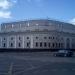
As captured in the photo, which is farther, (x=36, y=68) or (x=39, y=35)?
(x=39, y=35)

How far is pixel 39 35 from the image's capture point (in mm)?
118812

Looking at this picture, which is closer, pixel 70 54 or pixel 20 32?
pixel 70 54

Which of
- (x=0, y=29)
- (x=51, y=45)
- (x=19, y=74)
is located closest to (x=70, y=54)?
(x=19, y=74)

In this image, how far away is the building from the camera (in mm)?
118812

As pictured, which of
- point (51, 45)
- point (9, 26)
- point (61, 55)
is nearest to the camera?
point (61, 55)

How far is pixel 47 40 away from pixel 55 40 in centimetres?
500

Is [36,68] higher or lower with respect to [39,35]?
lower

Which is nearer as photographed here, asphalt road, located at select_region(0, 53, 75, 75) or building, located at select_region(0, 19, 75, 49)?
asphalt road, located at select_region(0, 53, 75, 75)

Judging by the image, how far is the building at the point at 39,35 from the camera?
119 m

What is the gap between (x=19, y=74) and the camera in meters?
14.2

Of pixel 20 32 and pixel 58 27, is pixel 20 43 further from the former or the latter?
pixel 58 27

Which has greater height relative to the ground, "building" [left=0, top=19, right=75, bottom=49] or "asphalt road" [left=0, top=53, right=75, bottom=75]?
"building" [left=0, top=19, right=75, bottom=49]

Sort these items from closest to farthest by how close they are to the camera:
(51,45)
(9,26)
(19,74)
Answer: (19,74), (51,45), (9,26)

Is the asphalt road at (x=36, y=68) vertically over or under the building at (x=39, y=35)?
under
